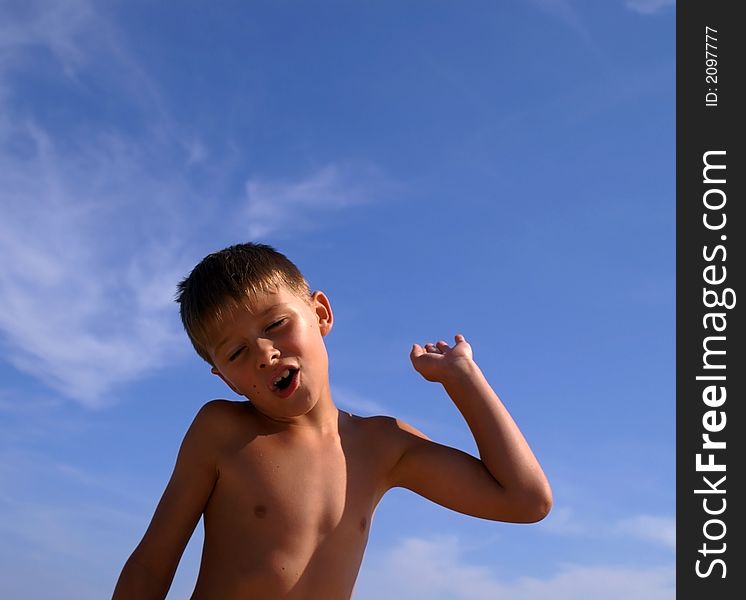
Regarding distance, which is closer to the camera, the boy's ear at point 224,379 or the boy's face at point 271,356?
the boy's face at point 271,356

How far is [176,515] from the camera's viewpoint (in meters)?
3.50

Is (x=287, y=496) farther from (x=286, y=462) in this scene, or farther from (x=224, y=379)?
(x=224, y=379)

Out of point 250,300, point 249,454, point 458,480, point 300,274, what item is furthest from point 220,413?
point 458,480

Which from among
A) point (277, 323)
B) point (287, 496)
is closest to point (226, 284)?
point (277, 323)

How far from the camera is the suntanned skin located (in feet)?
11.3

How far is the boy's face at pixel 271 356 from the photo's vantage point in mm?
3547

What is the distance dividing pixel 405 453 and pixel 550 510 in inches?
25.5

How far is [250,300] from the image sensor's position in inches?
143

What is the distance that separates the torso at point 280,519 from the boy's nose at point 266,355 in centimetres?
27

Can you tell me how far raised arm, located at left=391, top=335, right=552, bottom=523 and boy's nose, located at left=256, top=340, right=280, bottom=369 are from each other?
0.73 meters

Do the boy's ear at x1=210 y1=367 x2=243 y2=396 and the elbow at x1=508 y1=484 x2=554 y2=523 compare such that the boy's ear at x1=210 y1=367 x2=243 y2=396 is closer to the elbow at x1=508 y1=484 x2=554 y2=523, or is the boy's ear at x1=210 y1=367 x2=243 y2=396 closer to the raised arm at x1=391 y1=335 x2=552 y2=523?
the raised arm at x1=391 y1=335 x2=552 y2=523

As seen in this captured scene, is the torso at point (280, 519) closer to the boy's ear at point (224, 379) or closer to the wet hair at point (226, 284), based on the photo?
the boy's ear at point (224, 379)

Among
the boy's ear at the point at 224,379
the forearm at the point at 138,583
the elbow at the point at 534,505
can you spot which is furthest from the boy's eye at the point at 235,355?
the elbow at the point at 534,505
